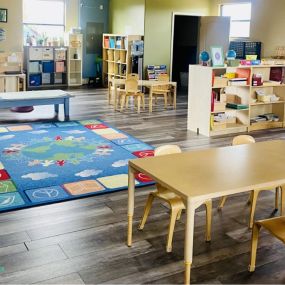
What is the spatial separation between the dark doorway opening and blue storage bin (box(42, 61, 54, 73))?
3.56 meters

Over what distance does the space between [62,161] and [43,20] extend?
814 centimetres

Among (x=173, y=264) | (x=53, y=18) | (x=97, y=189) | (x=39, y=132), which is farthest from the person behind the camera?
(x=53, y=18)

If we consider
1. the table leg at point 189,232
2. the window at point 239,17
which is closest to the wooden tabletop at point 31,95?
the table leg at point 189,232

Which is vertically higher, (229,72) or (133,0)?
(133,0)

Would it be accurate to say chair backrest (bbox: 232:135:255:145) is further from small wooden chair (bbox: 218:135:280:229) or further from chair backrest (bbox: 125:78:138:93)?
chair backrest (bbox: 125:78:138:93)

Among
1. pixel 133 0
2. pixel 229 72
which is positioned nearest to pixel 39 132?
pixel 229 72

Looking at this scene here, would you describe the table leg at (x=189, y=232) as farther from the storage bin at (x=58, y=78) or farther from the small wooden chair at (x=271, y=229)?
the storage bin at (x=58, y=78)

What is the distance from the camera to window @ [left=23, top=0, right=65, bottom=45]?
1220cm

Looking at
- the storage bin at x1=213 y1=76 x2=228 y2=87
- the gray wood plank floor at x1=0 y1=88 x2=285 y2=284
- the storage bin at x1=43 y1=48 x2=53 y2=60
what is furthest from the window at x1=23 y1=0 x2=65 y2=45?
the gray wood plank floor at x1=0 y1=88 x2=285 y2=284

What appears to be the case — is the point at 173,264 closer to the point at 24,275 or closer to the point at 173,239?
the point at 173,239

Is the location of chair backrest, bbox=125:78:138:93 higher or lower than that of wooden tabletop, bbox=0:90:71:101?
higher

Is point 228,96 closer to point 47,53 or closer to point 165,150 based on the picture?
point 165,150

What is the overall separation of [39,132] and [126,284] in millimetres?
4619

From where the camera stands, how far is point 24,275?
289cm
